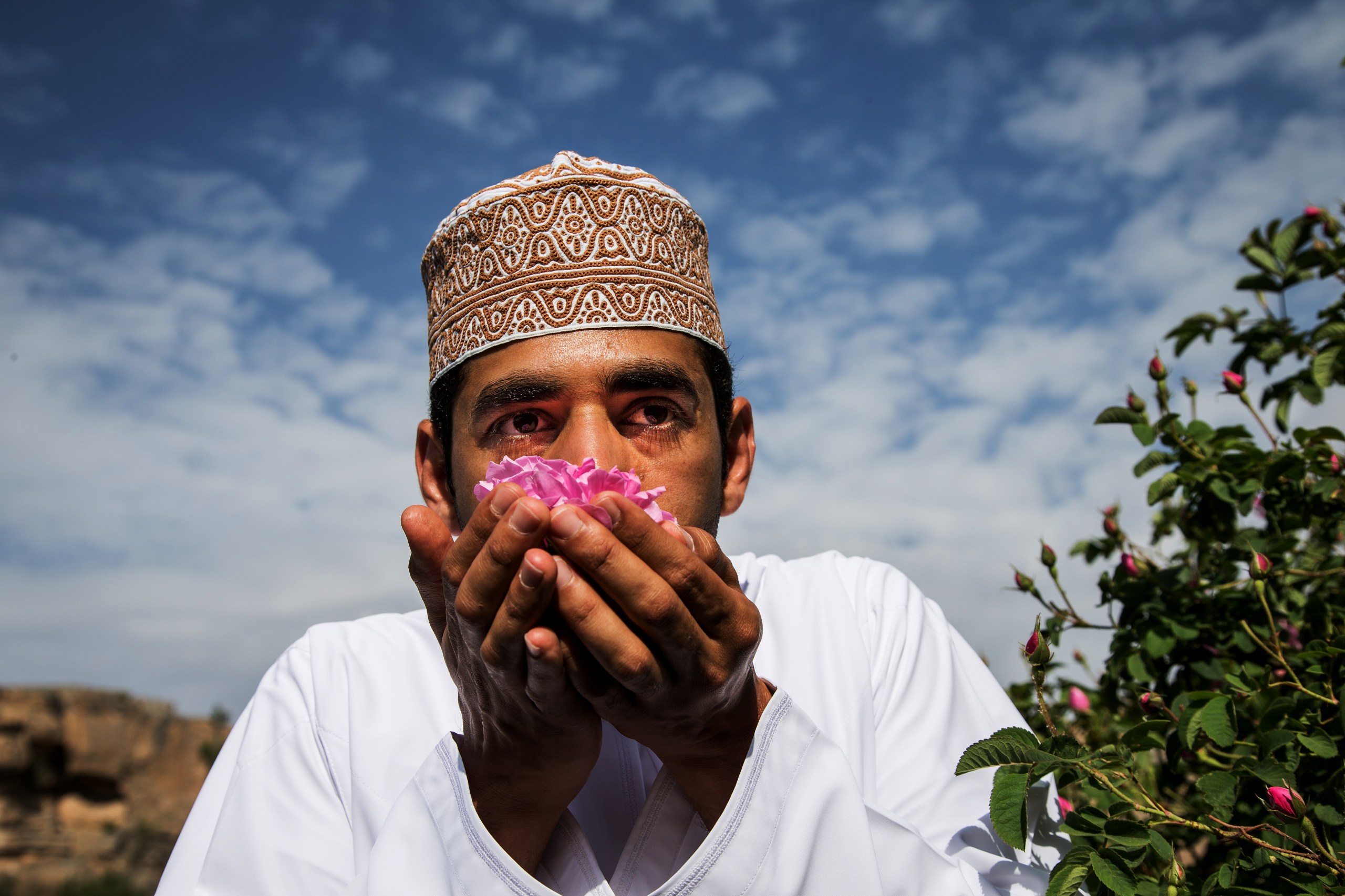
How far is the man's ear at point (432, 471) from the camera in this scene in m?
2.65

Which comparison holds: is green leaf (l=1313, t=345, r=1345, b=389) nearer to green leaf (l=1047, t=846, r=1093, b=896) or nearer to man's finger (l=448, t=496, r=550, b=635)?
green leaf (l=1047, t=846, r=1093, b=896)

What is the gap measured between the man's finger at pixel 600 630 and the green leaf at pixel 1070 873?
73cm

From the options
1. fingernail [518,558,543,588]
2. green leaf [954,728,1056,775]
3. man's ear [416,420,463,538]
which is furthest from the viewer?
man's ear [416,420,463,538]

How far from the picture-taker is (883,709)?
215 cm

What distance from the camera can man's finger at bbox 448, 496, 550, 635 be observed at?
47.5 inches

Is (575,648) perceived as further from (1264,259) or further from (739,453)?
(1264,259)

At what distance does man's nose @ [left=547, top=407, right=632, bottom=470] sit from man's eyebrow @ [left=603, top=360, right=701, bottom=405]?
89mm

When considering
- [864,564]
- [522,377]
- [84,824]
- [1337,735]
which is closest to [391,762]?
[522,377]

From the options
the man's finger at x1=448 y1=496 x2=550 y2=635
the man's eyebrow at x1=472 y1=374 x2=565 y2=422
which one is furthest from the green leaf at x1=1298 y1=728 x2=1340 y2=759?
the man's eyebrow at x1=472 y1=374 x2=565 y2=422

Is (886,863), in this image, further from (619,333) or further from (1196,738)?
(619,333)

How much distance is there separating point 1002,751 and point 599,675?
68 cm

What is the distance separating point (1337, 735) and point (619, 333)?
1.72 m

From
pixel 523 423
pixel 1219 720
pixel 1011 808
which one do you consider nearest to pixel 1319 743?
pixel 1219 720

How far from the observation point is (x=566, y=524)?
121cm
